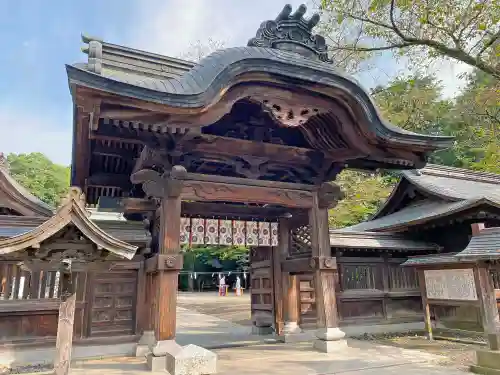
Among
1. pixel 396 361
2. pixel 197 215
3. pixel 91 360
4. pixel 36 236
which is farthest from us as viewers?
pixel 197 215

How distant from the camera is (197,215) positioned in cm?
863

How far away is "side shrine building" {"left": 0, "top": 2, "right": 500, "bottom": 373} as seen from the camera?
18.1 ft

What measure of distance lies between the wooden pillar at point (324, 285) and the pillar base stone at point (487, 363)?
2.16 m

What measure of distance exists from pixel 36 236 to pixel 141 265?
389 centimetres

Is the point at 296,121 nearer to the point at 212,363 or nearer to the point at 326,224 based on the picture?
the point at 326,224

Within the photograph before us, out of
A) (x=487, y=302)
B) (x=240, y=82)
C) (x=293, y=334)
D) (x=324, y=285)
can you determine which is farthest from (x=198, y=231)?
(x=487, y=302)

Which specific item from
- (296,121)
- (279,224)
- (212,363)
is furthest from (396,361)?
(296,121)

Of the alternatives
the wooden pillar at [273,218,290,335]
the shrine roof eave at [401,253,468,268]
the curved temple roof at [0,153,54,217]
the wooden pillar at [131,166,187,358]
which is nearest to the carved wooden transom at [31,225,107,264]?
the wooden pillar at [131,166,187,358]

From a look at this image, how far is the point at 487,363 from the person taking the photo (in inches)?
225

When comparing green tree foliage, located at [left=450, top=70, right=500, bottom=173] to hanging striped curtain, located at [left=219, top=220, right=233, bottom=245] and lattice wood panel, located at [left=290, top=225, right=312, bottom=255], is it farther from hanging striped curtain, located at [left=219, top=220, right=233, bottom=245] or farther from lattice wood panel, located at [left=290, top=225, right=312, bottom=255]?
hanging striped curtain, located at [left=219, top=220, right=233, bottom=245]

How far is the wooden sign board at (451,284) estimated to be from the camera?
8.09 metres

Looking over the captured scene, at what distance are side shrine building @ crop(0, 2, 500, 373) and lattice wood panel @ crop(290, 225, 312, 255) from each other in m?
0.04

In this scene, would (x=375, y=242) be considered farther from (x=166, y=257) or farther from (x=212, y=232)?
(x=166, y=257)

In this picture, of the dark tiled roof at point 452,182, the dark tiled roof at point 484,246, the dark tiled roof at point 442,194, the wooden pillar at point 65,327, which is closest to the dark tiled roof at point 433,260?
the dark tiled roof at point 442,194
